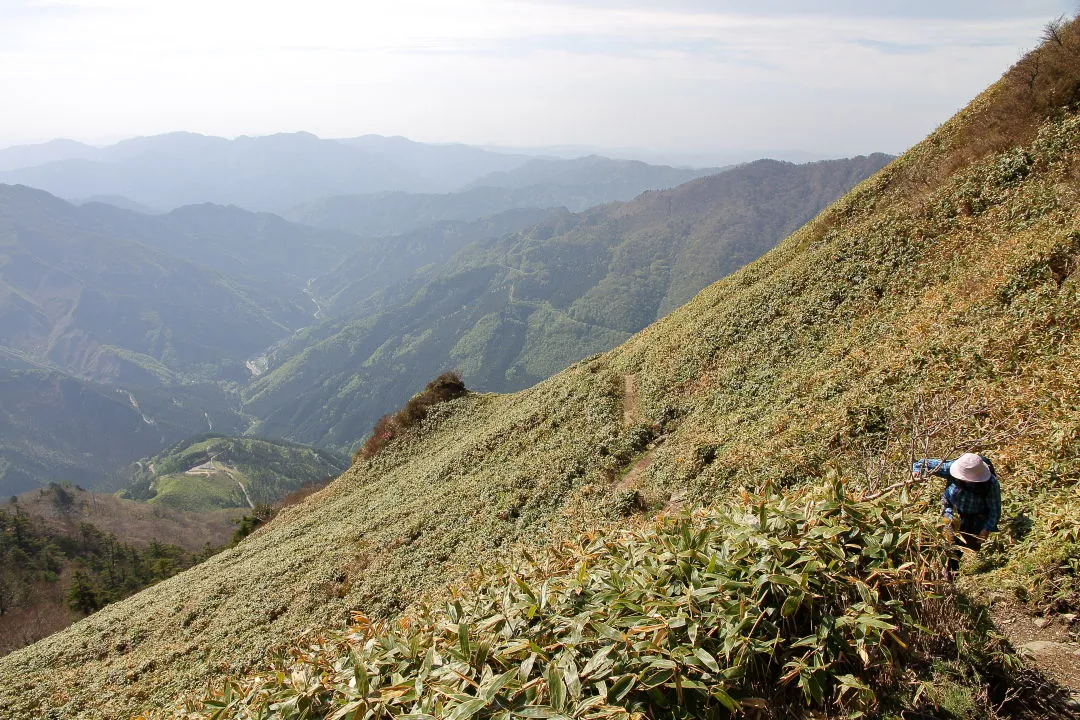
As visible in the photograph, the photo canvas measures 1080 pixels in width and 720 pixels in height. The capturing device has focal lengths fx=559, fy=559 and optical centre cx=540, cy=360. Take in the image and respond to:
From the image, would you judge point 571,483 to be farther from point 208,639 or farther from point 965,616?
point 965,616

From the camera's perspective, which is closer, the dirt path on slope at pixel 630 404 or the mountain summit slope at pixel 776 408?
the mountain summit slope at pixel 776 408

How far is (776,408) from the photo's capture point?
60.2ft

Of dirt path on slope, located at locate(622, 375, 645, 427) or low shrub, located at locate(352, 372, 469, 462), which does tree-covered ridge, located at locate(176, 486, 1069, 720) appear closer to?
dirt path on slope, located at locate(622, 375, 645, 427)

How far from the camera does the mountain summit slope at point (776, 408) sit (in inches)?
525

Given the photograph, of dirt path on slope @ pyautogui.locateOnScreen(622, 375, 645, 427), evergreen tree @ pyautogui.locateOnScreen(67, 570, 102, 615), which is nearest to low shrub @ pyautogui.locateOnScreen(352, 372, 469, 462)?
dirt path on slope @ pyautogui.locateOnScreen(622, 375, 645, 427)

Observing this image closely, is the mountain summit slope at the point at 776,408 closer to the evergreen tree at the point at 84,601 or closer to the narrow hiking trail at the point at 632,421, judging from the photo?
the narrow hiking trail at the point at 632,421

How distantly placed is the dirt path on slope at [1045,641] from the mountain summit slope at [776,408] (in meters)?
3.00

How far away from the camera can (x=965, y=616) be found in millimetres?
4012

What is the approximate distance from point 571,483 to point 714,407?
250 inches

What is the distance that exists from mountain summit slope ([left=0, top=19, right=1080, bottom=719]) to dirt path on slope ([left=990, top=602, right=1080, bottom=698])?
9.85 ft

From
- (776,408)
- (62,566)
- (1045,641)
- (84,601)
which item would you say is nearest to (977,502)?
(1045,641)

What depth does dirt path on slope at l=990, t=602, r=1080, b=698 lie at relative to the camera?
13.6 ft

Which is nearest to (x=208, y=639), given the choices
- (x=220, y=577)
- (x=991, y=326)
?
(x=220, y=577)

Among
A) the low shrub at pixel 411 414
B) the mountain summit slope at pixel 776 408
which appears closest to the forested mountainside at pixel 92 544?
the low shrub at pixel 411 414
